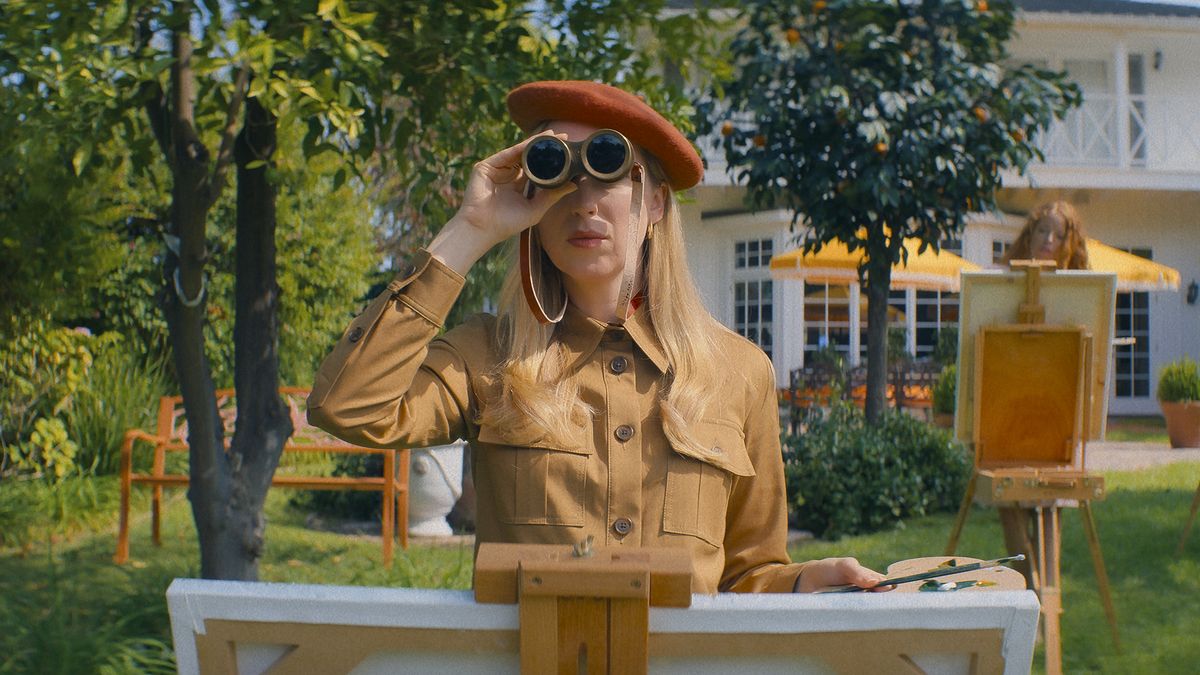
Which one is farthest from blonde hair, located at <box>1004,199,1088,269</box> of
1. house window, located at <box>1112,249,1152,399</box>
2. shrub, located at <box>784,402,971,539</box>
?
house window, located at <box>1112,249,1152,399</box>

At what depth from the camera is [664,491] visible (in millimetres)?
1867

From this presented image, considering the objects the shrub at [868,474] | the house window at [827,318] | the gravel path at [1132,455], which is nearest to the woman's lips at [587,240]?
the shrub at [868,474]

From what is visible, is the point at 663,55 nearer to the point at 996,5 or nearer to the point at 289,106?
the point at 289,106

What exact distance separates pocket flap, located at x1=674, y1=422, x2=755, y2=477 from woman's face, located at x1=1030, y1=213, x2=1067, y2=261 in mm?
4291

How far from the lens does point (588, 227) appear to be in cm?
184

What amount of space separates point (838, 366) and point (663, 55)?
35.7ft

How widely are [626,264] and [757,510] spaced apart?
1.53 feet

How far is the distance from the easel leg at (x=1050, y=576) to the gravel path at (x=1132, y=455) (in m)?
6.49

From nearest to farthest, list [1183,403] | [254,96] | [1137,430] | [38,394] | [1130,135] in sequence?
[254,96] → [38,394] → [1183,403] → [1137,430] → [1130,135]

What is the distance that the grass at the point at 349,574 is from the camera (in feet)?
14.0

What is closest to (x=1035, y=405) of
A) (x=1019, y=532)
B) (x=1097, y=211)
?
(x=1019, y=532)

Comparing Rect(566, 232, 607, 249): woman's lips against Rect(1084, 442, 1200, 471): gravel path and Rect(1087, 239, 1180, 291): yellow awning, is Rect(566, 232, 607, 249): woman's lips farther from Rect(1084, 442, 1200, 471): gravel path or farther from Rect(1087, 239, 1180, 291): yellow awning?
Rect(1087, 239, 1180, 291): yellow awning

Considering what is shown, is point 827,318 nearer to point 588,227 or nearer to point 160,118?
point 160,118

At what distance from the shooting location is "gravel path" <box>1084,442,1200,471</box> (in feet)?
37.9
